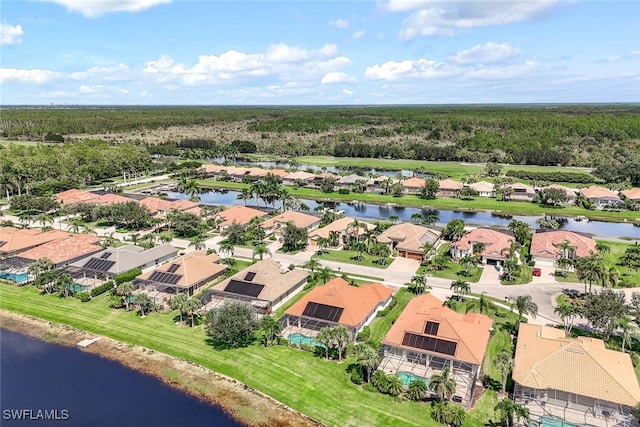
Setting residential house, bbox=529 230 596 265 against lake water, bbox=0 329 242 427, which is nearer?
lake water, bbox=0 329 242 427

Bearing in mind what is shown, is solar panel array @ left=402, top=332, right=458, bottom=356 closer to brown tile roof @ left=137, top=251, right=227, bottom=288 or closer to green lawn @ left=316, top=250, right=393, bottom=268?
green lawn @ left=316, top=250, right=393, bottom=268

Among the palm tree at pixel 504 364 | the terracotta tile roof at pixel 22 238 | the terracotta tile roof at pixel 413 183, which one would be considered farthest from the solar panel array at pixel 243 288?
the terracotta tile roof at pixel 413 183

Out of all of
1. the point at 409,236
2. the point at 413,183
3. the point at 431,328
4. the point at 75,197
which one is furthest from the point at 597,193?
the point at 75,197

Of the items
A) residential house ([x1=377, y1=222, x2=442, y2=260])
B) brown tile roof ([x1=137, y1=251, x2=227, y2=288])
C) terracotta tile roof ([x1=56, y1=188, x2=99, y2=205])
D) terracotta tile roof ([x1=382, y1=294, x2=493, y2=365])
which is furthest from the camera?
terracotta tile roof ([x1=56, y1=188, x2=99, y2=205])

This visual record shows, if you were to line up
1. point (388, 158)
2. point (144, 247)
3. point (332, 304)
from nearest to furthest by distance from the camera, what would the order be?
point (332, 304) → point (144, 247) → point (388, 158)

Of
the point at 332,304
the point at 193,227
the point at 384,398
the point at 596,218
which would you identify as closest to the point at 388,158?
the point at 596,218

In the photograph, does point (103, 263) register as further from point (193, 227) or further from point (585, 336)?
point (585, 336)

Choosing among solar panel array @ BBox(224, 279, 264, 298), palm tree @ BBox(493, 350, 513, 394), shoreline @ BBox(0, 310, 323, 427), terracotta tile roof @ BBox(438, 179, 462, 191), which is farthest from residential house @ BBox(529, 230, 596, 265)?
shoreline @ BBox(0, 310, 323, 427)
